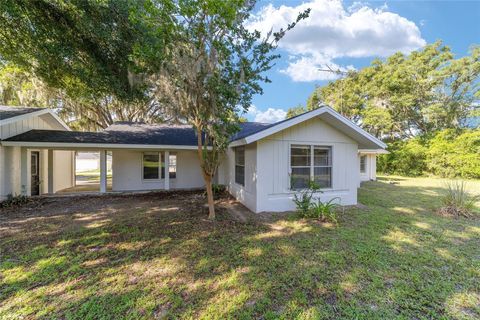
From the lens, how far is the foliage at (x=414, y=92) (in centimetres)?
1894

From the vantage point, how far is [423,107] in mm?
20891

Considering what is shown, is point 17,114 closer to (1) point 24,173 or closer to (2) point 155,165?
(1) point 24,173

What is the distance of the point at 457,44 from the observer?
1911 centimetres

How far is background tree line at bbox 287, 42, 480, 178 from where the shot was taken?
1712 centimetres

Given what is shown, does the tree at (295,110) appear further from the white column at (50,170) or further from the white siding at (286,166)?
the white column at (50,170)

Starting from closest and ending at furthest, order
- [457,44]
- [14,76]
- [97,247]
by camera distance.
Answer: [97,247] → [14,76] → [457,44]

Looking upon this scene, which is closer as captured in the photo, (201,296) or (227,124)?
(201,296)

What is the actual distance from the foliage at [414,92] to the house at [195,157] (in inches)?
644

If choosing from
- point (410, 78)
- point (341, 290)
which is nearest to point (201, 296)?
point (341, 290)

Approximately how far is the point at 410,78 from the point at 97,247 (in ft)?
86.5

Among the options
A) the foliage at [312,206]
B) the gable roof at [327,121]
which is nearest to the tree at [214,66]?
the gable roof at [327,121]

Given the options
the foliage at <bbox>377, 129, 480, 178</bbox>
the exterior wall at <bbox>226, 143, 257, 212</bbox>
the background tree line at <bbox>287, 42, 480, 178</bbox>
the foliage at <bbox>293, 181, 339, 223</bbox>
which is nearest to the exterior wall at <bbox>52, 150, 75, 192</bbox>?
the exterior wall at <bbox>226, 143, 257, 212</bbox>

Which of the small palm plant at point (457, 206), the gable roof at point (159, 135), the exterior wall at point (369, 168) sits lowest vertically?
the small palm plant at point (457, 206)

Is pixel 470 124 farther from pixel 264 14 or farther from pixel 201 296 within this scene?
pixel 201 296
